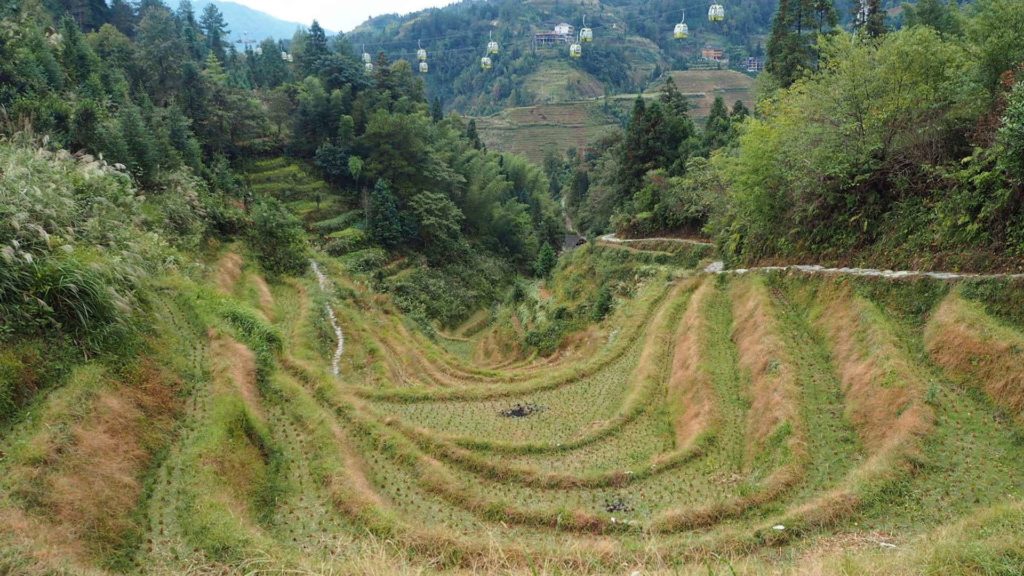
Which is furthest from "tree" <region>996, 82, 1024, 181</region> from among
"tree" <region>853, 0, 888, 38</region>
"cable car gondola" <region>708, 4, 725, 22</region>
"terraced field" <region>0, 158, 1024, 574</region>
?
"tree" <region>853, 0, 888, 38</region>

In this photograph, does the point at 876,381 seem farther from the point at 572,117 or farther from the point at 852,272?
the point at 572,117

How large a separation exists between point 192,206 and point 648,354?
26690 millimetres

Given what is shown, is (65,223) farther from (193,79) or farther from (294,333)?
(193,79)

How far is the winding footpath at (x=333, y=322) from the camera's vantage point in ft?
A: 80.6

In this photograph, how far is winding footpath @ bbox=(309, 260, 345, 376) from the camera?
24578mm

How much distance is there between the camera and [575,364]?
83.9 ft

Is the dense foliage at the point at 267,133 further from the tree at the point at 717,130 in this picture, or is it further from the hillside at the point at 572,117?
the hillside at the point at 572,117

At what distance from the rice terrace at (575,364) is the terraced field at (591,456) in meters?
0.09

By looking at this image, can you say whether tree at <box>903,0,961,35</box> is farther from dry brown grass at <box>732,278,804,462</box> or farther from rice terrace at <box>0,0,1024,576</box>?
dry brown grass at <box>732,278,804,462</box>

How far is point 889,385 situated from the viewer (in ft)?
46.6

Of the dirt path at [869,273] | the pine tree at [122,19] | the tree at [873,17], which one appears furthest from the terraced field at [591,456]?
the pine tree at [122,19]

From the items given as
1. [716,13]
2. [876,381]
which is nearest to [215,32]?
[716,13]

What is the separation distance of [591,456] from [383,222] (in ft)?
110

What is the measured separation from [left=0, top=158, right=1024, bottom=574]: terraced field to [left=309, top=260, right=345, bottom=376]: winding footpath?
1.45 metres
